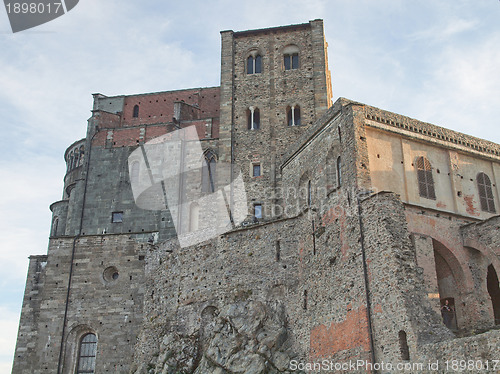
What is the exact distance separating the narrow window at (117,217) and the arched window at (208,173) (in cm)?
514

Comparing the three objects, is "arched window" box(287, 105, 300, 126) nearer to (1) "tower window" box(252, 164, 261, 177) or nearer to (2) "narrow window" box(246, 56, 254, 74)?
(1) "tower window" box(252, 164, 261, 177)

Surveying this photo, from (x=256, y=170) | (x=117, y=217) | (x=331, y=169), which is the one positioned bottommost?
(x=331, y=169)

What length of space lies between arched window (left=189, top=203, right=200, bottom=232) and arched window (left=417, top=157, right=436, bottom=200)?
43.9 ft

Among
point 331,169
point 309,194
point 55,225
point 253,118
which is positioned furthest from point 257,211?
point 55,225

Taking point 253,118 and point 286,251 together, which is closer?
point 286,251

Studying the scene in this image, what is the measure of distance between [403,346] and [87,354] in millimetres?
17780

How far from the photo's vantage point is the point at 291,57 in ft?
121

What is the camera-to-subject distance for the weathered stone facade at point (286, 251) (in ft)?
70.0

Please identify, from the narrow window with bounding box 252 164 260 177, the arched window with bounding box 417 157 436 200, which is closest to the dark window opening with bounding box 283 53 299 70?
the narrow window with bounding box 252 164 260 177

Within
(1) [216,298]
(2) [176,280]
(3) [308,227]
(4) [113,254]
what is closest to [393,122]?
(3) [308,227]

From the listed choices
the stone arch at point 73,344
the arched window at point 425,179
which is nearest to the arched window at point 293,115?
the arched window at point 425,179

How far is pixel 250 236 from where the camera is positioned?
27.7m

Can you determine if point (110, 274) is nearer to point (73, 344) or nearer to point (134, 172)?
point (73, 344)

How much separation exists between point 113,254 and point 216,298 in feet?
25.8
